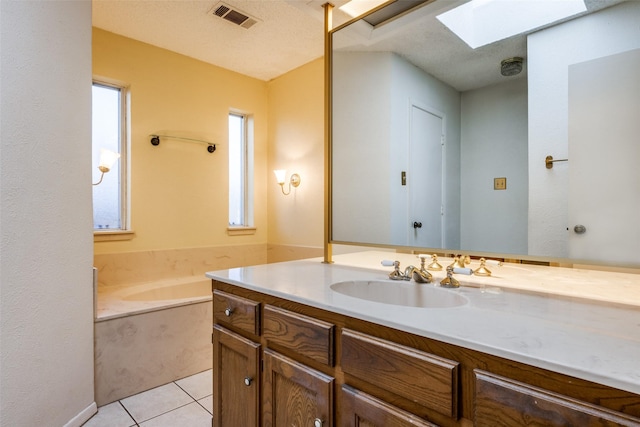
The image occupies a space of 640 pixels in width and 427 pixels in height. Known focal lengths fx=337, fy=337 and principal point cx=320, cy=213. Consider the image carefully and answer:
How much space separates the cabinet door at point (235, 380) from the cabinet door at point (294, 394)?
0.07 metres

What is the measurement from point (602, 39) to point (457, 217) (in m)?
0.72

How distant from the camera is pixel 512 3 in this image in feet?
4.02

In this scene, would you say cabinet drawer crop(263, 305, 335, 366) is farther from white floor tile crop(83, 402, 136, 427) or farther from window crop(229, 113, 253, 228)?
window crop(229, 113, 253, 228)

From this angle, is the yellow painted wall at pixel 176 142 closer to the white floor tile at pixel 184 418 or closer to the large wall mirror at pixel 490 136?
the white floor tile at pixel 184 418

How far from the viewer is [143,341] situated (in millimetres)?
2137

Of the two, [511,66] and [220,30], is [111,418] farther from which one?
[220,30]

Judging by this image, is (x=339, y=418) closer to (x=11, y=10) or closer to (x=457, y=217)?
(x=457, y=217)

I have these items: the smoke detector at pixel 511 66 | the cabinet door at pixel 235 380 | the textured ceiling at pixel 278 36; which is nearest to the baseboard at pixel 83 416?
the cabinet door at pixel 235 380

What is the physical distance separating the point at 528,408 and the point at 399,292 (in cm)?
66

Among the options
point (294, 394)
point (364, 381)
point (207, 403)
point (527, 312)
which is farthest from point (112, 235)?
point (527, 312)

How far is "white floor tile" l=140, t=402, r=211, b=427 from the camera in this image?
1816mm

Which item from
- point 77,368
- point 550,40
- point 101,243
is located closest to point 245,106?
point 101,243

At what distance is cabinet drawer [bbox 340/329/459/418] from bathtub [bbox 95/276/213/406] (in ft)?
5.55

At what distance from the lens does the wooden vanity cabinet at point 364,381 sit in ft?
2.03
